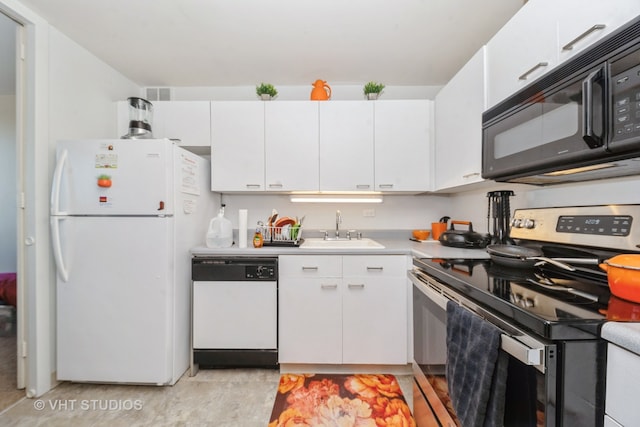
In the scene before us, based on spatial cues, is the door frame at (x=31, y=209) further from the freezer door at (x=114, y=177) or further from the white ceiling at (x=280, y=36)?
the white ceiling at (x=280, y=36)

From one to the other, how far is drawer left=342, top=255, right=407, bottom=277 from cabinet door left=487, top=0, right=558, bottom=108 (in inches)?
42.2

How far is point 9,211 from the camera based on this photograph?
3068mm

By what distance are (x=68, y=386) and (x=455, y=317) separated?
2.38 meters

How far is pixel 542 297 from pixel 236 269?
166 centimetres

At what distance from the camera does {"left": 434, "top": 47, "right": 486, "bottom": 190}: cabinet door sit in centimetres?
153

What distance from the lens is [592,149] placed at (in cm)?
83

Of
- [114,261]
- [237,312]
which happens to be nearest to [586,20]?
[237,312]

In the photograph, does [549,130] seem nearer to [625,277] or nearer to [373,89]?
[625,277]

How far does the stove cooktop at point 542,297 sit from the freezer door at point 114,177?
1.62 m

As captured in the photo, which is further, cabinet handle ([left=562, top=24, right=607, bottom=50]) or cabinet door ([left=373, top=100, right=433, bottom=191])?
cabinet door ([left=373, top=100, right=433, bottom=191])

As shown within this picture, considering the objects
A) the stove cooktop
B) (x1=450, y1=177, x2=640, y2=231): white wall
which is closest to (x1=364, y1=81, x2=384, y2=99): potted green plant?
(x1=450, y1=177, x2=640, y2=231): white wall

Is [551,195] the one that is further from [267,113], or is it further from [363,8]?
[267,113]

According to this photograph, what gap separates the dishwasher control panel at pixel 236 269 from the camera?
6.26 feet

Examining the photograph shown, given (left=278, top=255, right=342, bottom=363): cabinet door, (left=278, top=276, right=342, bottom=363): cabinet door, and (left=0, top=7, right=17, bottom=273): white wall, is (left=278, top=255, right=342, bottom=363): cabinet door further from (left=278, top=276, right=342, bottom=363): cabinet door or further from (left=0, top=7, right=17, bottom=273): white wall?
(left=0, top=7, right=17, bottom=273): white wall
